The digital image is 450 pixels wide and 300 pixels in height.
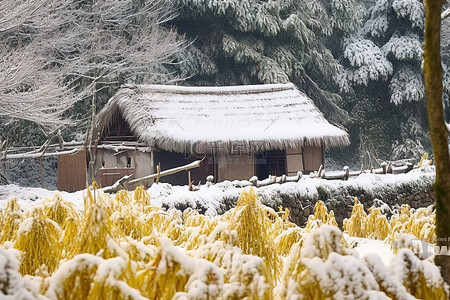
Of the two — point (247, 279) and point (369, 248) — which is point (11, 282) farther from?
point (369, 248)

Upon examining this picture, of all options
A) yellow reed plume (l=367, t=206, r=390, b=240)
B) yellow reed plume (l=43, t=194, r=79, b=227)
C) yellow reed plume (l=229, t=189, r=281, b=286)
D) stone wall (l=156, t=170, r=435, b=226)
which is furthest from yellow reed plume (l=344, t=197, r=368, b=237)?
yellow reed plume (l=43, t=194, r=79, b=227)

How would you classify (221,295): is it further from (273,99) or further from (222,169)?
(273,99)

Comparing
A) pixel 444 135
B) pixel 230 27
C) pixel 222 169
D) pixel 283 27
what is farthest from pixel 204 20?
pixel 444 135

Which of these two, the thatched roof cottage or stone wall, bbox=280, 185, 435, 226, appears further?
the thatched roof cottage

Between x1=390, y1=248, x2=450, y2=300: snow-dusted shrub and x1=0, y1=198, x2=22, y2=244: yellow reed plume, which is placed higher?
x1=0, y1=198, x2=22, y2=244: yellow reed plume

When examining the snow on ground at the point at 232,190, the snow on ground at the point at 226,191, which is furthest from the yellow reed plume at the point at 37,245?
the snow on ground at the point at 232,190

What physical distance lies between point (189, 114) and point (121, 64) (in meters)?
3.35

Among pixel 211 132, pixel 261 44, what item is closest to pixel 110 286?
pixel 211 132

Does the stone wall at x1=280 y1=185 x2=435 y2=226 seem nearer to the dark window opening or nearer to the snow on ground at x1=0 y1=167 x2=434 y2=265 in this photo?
the snow on ground at x1=0 y1=167 x2=434 y2=265

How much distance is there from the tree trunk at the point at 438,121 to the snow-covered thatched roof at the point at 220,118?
11.5m

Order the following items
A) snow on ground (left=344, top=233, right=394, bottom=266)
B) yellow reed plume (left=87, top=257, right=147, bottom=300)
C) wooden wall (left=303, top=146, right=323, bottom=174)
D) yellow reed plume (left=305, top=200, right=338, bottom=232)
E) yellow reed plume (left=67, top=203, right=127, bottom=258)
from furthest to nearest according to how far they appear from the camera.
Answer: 1. wooden wall (left=303, top=146, right=323, bottom=174)
2. snow on ground (left=344, top=233, right=394, bottom=266)
3. yellow reed plume (left=305, top=200, right=338, bottom=232)
4. yellow reed plume (left=67, top=203, right=127, bottom=258)
5. yellow reed plume (left=87, top=257, right=147, bottom=300)

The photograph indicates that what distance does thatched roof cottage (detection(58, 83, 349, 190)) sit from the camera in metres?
13.8

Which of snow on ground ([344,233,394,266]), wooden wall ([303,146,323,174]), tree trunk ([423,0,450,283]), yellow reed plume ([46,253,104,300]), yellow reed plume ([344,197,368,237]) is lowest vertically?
yellow reed plume ([344,197,368,237])

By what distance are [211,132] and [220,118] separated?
3.52 ft
